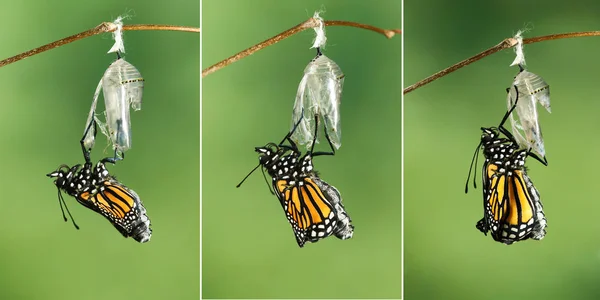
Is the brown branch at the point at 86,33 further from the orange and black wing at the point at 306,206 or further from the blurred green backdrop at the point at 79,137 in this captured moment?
the orange and black wing at the point at 306,206

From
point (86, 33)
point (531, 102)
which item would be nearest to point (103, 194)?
point (86, 33)

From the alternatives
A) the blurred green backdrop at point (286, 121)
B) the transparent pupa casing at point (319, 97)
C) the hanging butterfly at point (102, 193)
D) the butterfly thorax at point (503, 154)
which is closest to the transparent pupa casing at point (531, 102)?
the butterfly thorax at point (503, 154)

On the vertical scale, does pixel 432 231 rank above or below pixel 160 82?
below

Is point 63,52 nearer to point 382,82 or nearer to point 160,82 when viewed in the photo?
point 160,82

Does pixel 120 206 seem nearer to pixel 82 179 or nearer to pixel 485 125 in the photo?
pixel 82 179

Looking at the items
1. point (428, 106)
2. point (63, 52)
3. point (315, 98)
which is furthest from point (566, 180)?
point (63, 52)

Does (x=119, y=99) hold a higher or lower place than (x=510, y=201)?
higher
